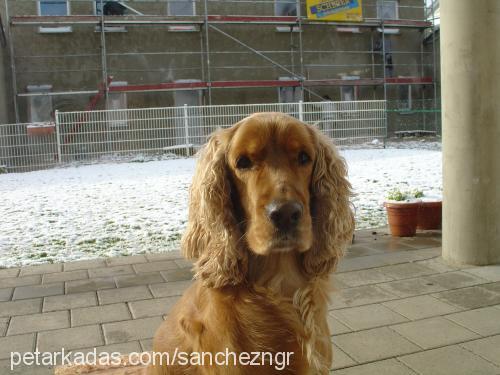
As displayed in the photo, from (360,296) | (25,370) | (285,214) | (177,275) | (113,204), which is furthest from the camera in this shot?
(113,204)

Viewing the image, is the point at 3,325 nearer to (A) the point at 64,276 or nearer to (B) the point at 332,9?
(A) the point at 64,276

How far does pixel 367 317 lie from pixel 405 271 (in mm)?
1315

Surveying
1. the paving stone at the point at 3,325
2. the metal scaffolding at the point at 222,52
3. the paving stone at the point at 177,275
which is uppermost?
the metal scaffolding at the point at 222,52

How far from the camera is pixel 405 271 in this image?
17.5ft

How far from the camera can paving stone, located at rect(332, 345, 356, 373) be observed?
11.1 ft

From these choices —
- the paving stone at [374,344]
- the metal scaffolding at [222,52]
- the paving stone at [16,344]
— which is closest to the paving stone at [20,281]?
the paving stone at [16,344]

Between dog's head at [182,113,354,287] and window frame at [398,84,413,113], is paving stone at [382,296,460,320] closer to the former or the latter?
dog's head at [182,113,354,287]

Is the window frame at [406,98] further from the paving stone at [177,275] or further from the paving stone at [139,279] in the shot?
the paving stone at [139,279]

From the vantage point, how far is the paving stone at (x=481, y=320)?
12.7ft

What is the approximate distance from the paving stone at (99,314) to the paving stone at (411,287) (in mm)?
2256

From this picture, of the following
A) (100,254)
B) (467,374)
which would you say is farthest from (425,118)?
(467,374)

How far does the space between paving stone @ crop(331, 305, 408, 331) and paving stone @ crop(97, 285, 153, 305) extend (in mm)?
1717

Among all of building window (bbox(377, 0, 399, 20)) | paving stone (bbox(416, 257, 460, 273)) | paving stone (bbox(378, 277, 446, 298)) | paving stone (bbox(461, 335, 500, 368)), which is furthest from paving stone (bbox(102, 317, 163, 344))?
building window (bbox(377, 0, 399, 20))

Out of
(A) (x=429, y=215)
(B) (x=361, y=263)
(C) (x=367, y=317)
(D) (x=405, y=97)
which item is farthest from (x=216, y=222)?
(D) (x=405, y=97)
